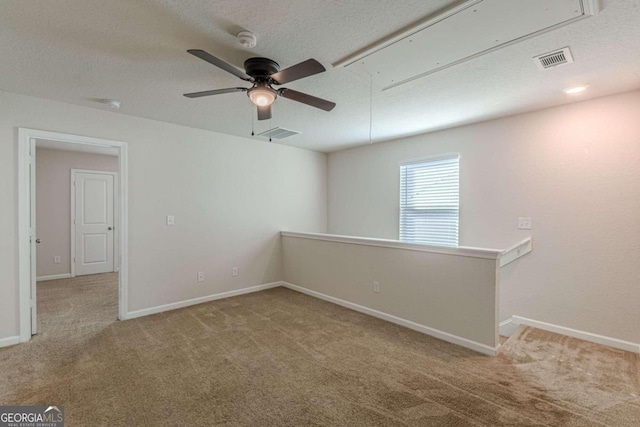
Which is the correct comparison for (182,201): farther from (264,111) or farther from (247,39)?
(247,39)

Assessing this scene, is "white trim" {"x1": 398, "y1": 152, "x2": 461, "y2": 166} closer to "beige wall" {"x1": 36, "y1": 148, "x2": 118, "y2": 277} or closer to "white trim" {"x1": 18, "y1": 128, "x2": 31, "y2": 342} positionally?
"white trim" {"x1": 18, "y1": 128, "x2": 31, "y2": 342}

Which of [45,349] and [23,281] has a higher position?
[23,281]

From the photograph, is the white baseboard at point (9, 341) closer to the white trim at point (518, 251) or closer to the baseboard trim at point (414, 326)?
the baseboard trim at point (414, 326)

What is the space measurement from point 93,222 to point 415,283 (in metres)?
6.43

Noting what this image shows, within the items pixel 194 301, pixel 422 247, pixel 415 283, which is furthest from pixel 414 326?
pixel 194 301

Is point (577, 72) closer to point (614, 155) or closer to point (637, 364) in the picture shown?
point (614, 155)

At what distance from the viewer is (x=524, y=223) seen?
3.39 meters

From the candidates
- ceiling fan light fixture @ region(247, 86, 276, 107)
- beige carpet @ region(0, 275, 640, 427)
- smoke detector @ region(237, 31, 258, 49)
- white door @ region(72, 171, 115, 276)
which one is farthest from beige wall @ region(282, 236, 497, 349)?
white door @ region(72, 171, 115, 276)

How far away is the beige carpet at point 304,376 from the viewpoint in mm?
1885

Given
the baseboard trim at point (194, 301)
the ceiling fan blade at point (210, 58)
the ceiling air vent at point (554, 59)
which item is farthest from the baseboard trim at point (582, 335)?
the ceiling fan blade at point (210, 58)

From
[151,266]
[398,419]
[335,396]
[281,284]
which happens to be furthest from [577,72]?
[151,266]

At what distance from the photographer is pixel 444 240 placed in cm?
415

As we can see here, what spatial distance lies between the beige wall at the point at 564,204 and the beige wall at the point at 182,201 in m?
2.80

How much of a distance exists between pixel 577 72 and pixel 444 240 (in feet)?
7.76
